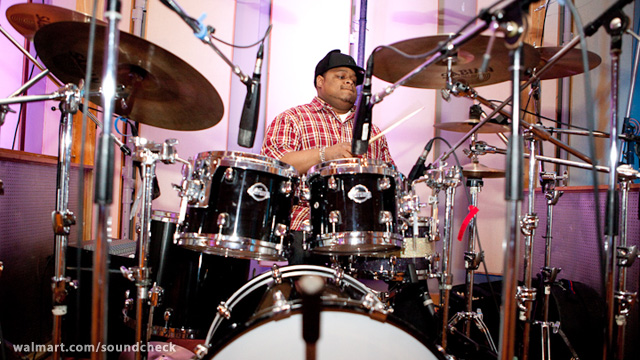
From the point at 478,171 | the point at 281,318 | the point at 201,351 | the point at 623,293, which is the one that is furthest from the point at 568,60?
the point at 201,351

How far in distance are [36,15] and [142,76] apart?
1.80 feet

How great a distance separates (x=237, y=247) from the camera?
148 cm

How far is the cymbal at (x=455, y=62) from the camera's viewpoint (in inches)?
63.2

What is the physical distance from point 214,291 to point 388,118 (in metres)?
2.03

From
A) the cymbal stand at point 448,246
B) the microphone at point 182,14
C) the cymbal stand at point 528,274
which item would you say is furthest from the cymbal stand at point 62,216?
the cymbal stand at point 528,274

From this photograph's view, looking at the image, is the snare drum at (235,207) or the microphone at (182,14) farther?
the snare drum at (235,207)

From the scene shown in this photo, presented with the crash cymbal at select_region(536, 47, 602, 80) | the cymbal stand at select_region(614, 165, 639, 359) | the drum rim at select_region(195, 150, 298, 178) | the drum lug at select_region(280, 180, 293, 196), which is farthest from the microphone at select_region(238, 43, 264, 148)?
the cymbal stand at select_region(614, 165, 639, 359)

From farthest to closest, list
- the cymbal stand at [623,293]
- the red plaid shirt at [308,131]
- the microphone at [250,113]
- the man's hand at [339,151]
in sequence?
the red plaid shirt at [308,131], the man's hand at [339,151], the cymbal stand at [623,293], the microphone at [250,113]

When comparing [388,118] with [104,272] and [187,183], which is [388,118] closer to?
[187,183]

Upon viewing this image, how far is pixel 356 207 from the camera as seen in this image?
1602 millimetres

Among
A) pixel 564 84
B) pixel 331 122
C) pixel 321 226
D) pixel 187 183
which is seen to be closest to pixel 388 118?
pixel 331 122

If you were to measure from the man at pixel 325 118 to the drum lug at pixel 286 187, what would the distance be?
749 mm

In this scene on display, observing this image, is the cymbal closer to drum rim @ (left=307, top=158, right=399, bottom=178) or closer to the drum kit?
the drum kit

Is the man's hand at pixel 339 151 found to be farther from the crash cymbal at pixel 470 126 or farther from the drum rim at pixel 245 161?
the crash cymbal at pixel 470 126
